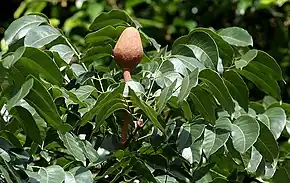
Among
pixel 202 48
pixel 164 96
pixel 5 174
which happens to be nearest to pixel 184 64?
pixel 202 48

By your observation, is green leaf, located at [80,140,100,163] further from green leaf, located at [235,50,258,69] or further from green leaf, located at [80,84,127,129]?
green leaf, located at [235,50,258,69]

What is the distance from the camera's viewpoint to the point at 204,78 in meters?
1.18

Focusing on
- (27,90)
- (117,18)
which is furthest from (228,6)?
(27,90)

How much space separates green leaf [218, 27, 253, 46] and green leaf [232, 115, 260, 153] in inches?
8.7

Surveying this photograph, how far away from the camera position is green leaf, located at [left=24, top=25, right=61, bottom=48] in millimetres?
1296

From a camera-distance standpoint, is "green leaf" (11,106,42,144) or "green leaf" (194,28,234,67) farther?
"green leaf" (194,28,234,67)

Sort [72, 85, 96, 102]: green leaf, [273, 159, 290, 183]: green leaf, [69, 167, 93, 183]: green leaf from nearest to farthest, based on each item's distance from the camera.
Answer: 1. [69, 167, 93, 183]: green leaf
2. [72, 85, 96, 102]: green leaf
3. [273, 159, 290, 183]: green leaf

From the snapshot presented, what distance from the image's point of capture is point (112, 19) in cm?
143

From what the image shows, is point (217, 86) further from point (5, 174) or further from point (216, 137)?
point (5, 174)

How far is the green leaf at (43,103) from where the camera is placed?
3.43 feet

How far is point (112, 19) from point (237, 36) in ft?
0.85

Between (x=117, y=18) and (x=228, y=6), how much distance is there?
6.02 feet

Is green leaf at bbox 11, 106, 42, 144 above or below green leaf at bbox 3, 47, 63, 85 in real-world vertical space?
below

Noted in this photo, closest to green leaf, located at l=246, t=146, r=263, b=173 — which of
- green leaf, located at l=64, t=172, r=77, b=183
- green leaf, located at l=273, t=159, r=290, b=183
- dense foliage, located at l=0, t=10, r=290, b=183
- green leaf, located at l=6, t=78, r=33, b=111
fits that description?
dense foliage, located at l=0, t=10, r=290, b=183
